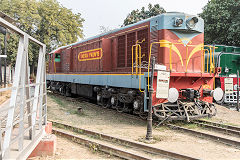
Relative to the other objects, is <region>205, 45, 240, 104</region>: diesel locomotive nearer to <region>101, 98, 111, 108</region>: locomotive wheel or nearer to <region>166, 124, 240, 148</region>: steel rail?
<region>101, 98, 111, 108</region>: locomotive wheel

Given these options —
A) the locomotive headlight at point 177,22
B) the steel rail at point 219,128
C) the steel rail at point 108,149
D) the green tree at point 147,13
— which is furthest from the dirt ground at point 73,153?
the green tree at point 147,13

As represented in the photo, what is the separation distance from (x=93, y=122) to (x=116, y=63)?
2735 mm

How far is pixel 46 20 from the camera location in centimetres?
2905

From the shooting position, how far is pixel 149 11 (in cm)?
2670

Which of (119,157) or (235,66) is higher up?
(235,66)

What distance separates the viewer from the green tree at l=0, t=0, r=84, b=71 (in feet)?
87.1

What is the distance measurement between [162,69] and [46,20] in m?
25.8

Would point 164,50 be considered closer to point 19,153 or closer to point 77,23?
point 19,153

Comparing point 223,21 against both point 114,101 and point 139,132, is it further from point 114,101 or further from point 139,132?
point 139,132

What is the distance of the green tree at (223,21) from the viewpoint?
1662 cm

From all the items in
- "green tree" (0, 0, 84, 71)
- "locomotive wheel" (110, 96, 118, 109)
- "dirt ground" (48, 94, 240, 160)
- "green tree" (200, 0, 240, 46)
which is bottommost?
"dirt ground" (48, 94, 240, 160)

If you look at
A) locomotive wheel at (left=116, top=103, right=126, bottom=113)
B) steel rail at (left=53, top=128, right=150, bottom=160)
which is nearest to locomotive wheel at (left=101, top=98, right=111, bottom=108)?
locomotive wheel at (left=116, top=103, right=126, bottom=113)

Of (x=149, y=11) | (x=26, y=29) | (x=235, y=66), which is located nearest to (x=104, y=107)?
(x=235, y=66)

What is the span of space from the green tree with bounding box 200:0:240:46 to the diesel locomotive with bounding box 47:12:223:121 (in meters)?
10.2
